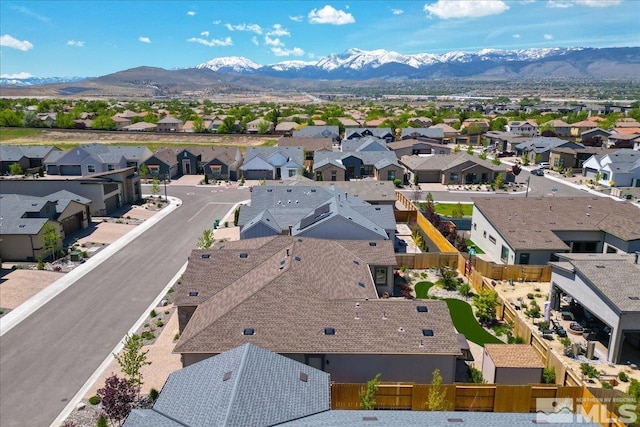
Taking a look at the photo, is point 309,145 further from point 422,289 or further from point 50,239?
point 422,289

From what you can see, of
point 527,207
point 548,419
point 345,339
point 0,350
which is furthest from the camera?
point 527,207

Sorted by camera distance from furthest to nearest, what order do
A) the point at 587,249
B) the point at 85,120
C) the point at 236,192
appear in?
the point at 85,120
the point at 236,192
the point at 587,249

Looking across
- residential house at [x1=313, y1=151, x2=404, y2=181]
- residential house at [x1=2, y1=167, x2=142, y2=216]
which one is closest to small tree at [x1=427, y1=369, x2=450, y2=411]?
residential house at [x1=2, y1=167, x2=142, y2=216]

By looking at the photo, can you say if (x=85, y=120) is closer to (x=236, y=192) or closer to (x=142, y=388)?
(x=236, y=192)

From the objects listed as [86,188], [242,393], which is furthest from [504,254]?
[86,188]

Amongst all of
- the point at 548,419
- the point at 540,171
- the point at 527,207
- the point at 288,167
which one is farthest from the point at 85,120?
the point at 548,419

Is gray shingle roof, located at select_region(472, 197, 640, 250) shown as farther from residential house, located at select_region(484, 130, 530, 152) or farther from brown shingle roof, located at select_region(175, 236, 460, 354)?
residential house, located at select_region(484, 130, 530, 152)

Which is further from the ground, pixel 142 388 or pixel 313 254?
pixel 313 254
